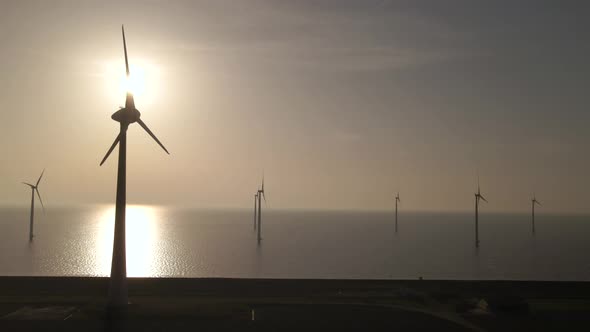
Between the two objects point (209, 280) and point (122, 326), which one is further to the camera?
point (209, 280)

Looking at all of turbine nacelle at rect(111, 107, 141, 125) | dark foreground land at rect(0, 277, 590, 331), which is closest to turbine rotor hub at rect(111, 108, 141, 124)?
turbine nacelle at rect(111, 107, 141, 125)

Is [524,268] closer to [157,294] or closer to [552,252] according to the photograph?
[552,252]

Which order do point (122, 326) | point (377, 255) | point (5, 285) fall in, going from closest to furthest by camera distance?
point (122, 326) → point (5, 285) → point (377, 255)

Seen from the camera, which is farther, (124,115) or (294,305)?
(294,305)

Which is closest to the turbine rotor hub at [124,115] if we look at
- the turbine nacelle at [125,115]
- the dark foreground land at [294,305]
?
the turbine nacelle at [125,115]

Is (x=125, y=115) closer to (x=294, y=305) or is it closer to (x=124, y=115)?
(x=124, y=115)

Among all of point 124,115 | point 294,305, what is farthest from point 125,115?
point 294,305

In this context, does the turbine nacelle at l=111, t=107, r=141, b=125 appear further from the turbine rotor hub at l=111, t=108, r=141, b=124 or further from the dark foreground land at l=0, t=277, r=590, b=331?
the dark foreground land at l=0, t=277, r=590, b=331

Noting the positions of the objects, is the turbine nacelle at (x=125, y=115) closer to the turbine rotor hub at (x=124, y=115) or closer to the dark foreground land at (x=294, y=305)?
the turbine rotor hub at (x=124, y=115)

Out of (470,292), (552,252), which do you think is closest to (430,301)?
(470,292)
